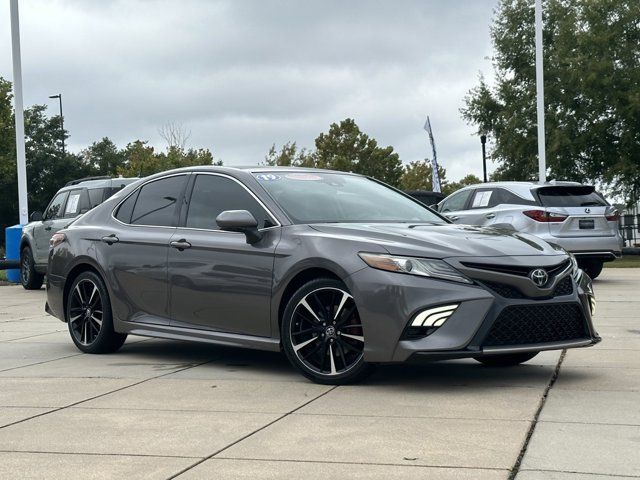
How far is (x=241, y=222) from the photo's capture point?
23.8ft

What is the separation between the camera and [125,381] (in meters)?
7.30

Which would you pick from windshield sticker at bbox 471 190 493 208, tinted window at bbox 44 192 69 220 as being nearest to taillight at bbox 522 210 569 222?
windshield sticker at bbox 471 190 493 208

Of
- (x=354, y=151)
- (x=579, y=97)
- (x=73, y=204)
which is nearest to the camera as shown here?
(x=73, y=204)

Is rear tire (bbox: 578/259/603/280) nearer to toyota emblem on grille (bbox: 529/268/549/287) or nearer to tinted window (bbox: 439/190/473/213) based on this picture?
tinted window (bbox: 439/190/473/213)

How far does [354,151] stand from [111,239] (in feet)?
216

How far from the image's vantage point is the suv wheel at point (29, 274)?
19578mm

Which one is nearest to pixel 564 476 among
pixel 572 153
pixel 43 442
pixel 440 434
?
pixel 440 434

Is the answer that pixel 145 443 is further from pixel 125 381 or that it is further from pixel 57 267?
pixel 57 267

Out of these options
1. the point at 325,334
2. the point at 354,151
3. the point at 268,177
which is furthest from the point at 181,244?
the point at 354,151


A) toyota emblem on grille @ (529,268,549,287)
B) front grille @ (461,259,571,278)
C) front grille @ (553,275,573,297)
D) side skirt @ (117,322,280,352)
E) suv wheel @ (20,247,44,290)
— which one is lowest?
suv wheel @ (20,247,44,290)

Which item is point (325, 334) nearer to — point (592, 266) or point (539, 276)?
point (539, 276)

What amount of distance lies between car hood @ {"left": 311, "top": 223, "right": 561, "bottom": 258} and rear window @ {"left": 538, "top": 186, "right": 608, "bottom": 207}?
907 centimetres

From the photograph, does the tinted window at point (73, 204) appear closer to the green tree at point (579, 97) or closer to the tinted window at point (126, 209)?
the tinted window at point (126, 209)

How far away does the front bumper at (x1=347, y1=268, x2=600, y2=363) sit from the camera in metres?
6.42
